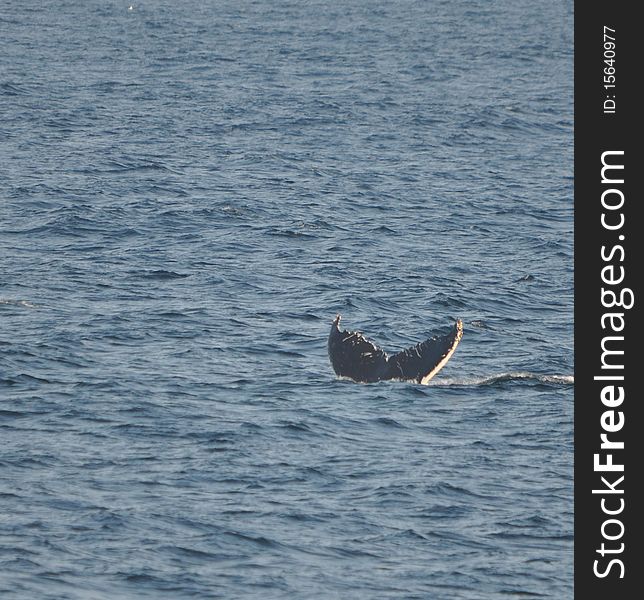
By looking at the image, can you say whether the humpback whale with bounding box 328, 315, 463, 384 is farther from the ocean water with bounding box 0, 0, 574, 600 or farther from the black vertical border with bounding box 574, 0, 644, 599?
the black vertical border with bounding box 574, 0, 644, 599

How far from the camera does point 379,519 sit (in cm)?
3278

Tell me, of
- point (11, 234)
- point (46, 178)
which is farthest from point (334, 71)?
point (11, 234)

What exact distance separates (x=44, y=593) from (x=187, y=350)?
719 inches

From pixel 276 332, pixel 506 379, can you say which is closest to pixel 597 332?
pixel 506 379

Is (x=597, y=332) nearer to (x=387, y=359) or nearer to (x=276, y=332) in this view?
(x=387, y=359)

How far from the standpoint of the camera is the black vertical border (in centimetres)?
2855

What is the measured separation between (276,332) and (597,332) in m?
18.4

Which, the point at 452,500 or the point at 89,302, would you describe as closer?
the point at 452,500

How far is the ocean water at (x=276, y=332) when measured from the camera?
102ft

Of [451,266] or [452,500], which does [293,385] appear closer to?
[452,500]

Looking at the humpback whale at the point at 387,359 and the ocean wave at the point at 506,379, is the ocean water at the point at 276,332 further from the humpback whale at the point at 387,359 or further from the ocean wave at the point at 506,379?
the humpback whale at the point at 387,359

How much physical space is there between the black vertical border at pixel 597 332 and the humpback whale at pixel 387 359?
6.50m

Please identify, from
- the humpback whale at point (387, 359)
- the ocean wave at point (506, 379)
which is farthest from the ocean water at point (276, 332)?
the humpback whale at point (387, 359)

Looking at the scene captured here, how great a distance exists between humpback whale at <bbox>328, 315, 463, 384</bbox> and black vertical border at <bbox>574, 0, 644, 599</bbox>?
650 cm
